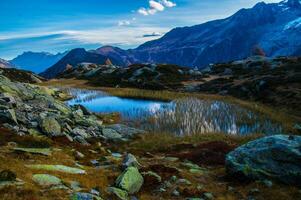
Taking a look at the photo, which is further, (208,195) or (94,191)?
(208,195)

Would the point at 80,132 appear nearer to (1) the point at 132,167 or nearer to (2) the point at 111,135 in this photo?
(2) the point at 111,135

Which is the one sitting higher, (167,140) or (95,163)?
(95,163)

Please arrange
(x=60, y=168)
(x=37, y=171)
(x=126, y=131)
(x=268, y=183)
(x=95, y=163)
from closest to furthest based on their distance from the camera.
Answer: (x=37, y=171)
(x=60, y=168)
(x=268, y=183)
(x=95, y=163)
(x=126, y=131)

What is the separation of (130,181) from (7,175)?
6.16 m

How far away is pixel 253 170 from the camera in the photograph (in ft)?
74.7

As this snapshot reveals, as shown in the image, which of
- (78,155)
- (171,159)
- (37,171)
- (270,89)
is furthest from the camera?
(270,89)

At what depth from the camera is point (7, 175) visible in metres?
17.4

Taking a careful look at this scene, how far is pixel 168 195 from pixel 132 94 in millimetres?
73149

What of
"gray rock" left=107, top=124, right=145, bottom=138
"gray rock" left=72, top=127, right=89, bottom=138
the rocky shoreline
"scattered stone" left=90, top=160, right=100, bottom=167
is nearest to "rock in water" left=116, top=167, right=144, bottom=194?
the rocky shoreline

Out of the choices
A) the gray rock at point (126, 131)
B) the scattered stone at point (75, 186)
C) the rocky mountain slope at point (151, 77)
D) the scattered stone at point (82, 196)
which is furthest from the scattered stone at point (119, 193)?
the rocky mountain slope at point (151, 77)

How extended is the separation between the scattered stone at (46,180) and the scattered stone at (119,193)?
2510mm

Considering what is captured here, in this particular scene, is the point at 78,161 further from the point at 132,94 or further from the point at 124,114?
the point at 132,94

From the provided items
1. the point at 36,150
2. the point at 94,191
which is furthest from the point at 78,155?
the point at 94,191

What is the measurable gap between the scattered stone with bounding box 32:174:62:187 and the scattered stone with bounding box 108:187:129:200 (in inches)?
98.8
